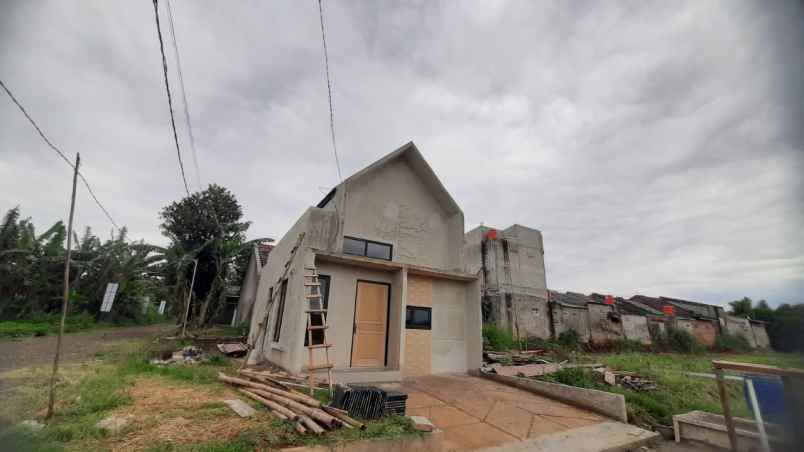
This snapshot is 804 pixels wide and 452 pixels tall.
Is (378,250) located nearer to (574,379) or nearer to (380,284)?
(380,284)

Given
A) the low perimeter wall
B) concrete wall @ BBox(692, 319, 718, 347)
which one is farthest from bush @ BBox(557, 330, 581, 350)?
concrete wall @ BBox(692, 319, 718, 347)

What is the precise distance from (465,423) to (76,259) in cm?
2576

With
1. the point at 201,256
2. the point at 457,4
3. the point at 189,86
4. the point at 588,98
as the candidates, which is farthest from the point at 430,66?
the point at 201,256

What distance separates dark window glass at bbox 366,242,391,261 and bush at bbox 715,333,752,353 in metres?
27.8

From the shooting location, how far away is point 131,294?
804 inches

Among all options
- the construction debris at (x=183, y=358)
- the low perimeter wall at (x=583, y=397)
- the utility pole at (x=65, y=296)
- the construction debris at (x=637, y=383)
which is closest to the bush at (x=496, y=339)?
the construction debris at (x=637, y=383)

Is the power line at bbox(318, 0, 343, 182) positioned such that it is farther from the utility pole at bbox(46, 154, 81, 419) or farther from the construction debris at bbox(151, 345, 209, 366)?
the construction debris at bbox(151, 345, 209, 366)

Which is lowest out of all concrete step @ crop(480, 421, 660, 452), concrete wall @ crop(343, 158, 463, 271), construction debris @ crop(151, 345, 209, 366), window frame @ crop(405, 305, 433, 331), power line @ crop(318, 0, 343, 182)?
concrete step @ crop(480, 421, 660, 452)

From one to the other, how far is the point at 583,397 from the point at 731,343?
2766cm

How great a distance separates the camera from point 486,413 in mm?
5617

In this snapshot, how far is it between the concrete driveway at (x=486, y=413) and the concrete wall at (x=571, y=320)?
1090 centimetres

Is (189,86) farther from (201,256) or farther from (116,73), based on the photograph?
(201,256)

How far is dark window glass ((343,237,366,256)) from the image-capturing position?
9164 mm

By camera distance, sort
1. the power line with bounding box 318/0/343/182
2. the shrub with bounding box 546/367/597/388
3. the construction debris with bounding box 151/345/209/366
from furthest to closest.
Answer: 1. the construction debris with bounding box 151/345/209/366
2. the shrub with bounding box 546/367/597/388
3. the power line with bounding box 318/0/343/182
